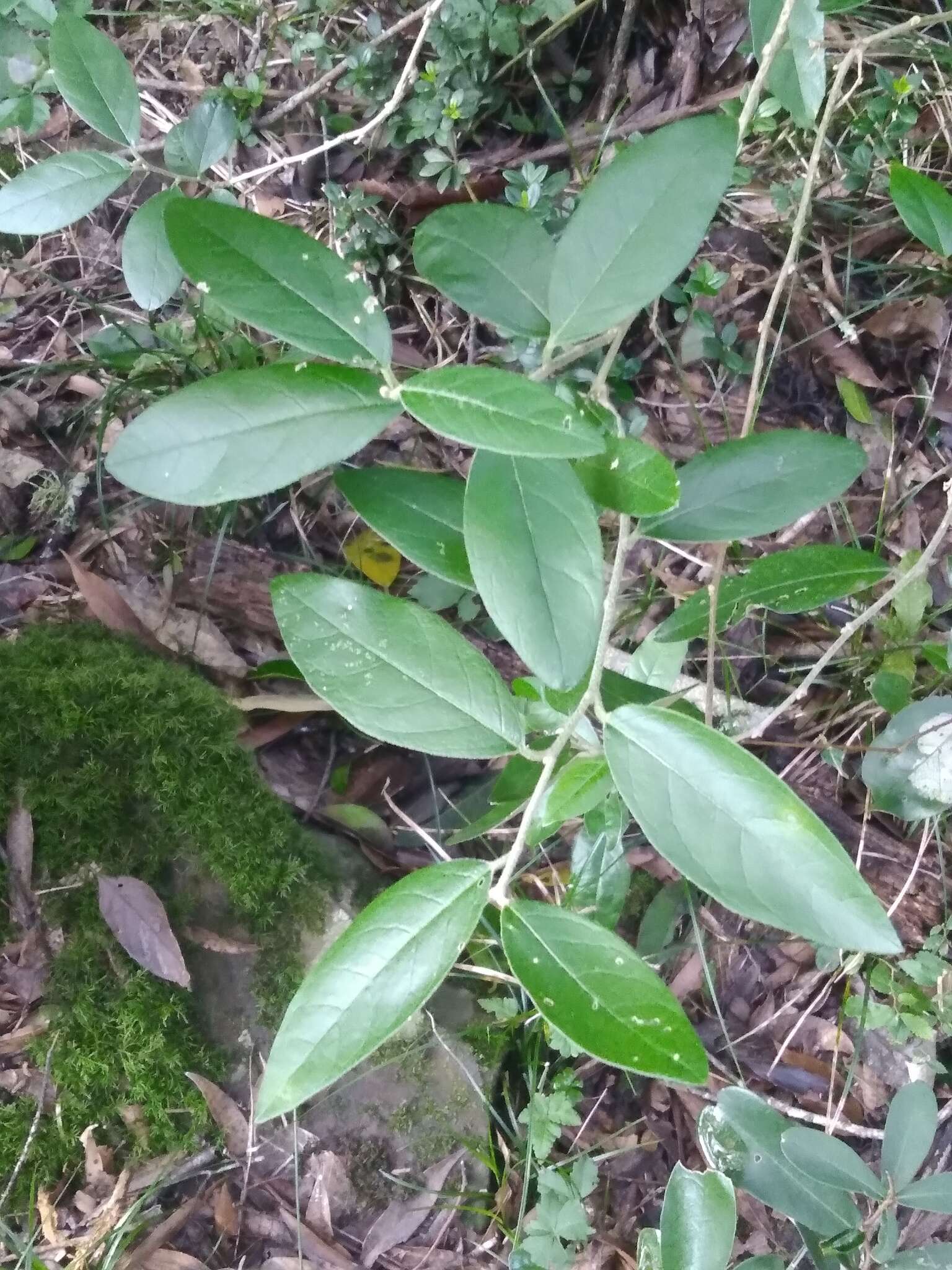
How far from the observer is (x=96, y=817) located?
1465 millimetres

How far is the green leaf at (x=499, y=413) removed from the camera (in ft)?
2.37

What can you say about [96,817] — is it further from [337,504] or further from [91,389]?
[91,389]

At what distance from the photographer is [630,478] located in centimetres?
88

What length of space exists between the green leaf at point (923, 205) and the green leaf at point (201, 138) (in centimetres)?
96

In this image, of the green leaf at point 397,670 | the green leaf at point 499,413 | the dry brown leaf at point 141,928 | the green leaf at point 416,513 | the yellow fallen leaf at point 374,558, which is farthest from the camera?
the yellow fallen leaf at point 374,558

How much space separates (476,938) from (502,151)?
158 cm

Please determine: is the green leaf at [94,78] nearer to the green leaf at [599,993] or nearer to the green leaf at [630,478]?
the green leaf at [630,478]

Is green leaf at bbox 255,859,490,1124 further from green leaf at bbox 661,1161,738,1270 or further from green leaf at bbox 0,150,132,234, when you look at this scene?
green leaf at bbox 0,150,132,234

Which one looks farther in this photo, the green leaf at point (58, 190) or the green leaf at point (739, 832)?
the green leaf at point (58, 190)

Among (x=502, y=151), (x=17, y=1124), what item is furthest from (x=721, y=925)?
(x=502, y=151)

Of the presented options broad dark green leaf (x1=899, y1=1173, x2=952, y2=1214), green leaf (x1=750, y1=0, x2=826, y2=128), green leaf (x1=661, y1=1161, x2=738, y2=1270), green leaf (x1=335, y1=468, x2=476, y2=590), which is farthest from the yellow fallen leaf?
broad dark green leaf (x1=899, y1=1173, x2=952, y2=1214)

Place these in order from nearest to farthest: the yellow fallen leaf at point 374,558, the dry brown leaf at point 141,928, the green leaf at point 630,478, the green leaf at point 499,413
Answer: the green leaf at point 499,413, the green leaf at point 630,478, the dry brown leaf at point 141,928, the yellow fallen leaf at point 374,558

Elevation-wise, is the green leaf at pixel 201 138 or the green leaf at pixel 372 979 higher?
the green leaf at pixel 201 138

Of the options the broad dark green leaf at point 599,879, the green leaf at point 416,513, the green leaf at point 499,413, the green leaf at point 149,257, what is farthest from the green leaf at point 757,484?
the green leaf at point 149,257
